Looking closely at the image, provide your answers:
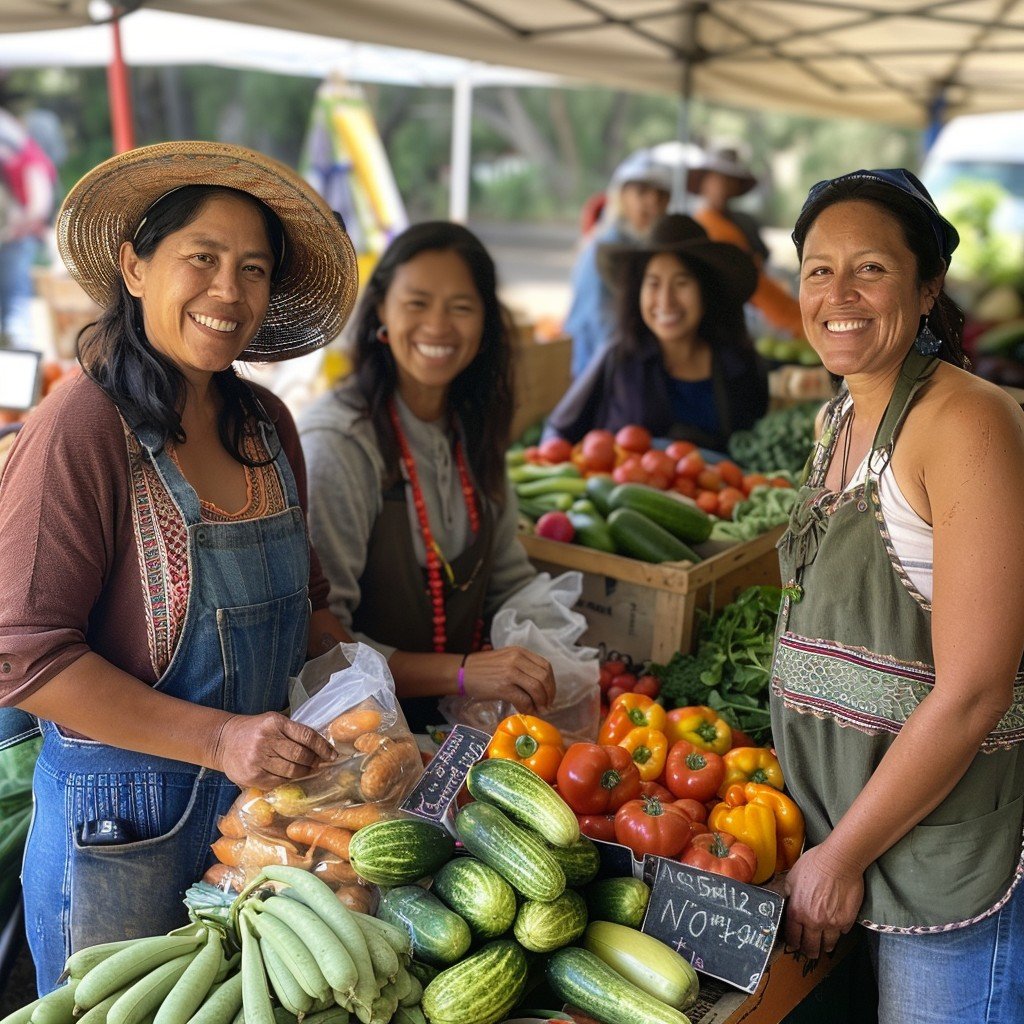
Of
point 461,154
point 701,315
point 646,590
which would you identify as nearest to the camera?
point 646,590

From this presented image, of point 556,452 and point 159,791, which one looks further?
point 556,452

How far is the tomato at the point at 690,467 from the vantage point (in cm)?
443

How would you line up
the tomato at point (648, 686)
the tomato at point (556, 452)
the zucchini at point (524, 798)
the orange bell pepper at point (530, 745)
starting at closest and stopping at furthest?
the zucchini at point (524, 798) → the orange bell pepper at point (530, 745) → the tomato at point (648, 686) → the tomato at point (556, 452)

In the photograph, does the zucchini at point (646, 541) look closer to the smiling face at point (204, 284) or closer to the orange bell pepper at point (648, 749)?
the orange bell pepper at point (648, 749)

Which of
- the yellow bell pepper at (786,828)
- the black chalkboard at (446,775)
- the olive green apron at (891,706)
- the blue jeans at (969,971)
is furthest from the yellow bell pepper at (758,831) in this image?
the black chalkboard at (446,775)

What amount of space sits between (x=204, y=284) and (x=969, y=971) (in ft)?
6.68

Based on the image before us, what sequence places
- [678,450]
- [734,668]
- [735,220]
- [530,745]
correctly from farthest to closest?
[735,220] → [678,450] → [734,668] → [530,745]

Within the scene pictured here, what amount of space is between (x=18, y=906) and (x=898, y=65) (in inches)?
290

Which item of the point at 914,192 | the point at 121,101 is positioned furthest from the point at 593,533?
the point at 121,101

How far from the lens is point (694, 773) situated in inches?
101

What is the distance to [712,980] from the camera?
2.04 metres

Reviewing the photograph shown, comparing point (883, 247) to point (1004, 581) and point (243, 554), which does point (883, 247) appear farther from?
point (243, 554)

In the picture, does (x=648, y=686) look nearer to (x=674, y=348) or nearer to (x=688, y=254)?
(x=674, y=348)

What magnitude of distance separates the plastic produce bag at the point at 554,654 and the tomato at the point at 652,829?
665 millimetres
